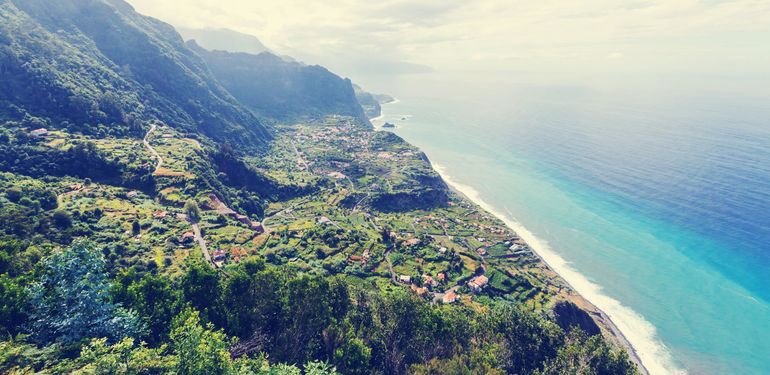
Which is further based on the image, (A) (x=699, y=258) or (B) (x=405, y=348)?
(A) (x=699, y=258)

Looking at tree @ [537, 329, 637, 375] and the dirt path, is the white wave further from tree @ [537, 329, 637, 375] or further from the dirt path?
the dirt path

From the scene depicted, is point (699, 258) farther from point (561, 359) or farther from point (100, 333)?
point (100, 333)

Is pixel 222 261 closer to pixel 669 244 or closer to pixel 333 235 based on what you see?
pixel 333 235

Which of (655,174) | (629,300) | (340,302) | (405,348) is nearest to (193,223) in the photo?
(340,302)

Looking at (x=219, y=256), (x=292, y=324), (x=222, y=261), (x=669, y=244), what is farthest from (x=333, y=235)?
(x=669, y=244)

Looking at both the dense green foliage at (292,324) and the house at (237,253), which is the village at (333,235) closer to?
the house at (237,253)

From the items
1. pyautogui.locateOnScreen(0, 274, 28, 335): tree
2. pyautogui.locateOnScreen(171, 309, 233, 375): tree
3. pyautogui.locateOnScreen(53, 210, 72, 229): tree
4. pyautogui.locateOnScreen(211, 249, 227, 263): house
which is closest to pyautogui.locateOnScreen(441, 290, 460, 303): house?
pyautogui.locateOnScreen(211, 249, 227, 263): house
